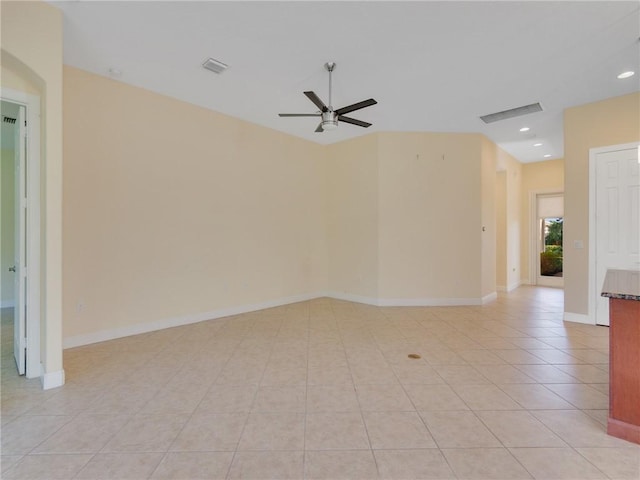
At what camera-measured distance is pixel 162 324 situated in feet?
14.4

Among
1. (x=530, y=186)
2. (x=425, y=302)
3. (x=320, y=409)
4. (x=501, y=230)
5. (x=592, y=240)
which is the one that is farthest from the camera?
(x=530, y=186)

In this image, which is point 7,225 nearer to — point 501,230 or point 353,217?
point 353,217

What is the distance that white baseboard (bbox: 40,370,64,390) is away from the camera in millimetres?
2680

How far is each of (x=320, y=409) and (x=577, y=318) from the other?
4680mm

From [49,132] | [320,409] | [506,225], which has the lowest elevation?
[320,409]

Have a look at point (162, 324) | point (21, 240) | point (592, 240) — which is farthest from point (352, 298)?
point (21, 240)

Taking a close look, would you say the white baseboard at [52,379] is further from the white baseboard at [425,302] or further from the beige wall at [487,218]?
the beige wall at [487,218]

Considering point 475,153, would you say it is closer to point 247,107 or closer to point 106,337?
point 247,107

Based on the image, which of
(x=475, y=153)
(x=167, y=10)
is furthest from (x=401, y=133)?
(x=167, y=10)

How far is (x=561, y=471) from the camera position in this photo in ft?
5.73

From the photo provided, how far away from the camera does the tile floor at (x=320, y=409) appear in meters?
1.80

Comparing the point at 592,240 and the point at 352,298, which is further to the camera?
the point at 352,298

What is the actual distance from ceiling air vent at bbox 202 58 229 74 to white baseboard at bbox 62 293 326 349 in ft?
11.2

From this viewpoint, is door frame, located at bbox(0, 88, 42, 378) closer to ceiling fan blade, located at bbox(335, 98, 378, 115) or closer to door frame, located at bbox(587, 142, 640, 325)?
ceiling fan blade, located at bbox(335, 98, 378, 115)
